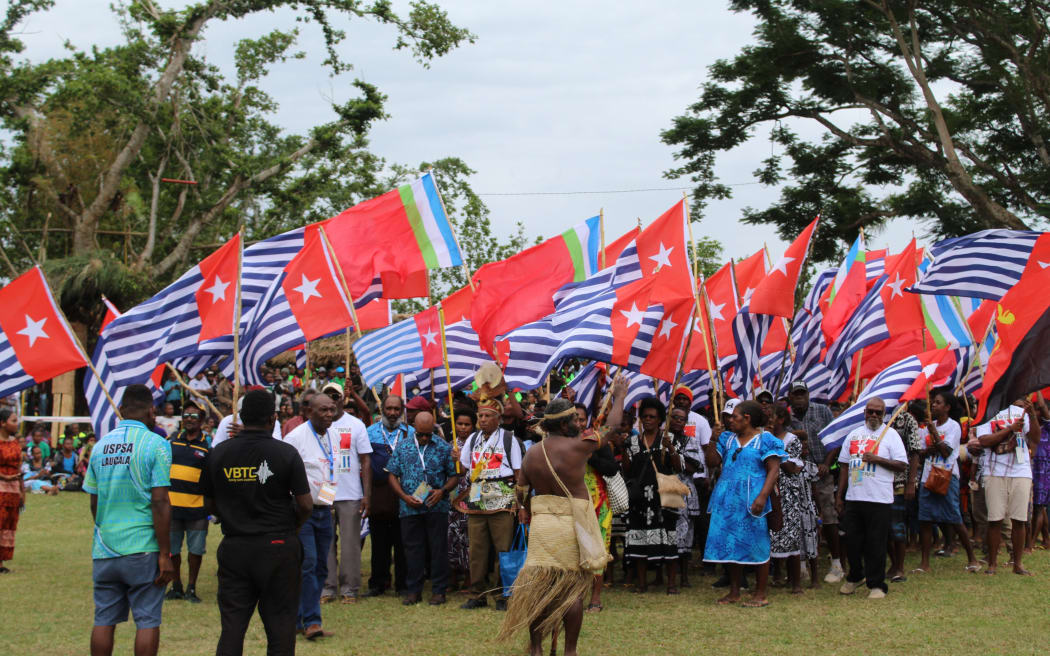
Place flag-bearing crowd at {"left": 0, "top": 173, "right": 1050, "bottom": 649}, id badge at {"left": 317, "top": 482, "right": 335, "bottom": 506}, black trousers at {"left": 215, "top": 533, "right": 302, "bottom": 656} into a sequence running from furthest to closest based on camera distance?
flag-bearing crowd at {"left": 0, "top": 173, "right": 1050, "bottom": 649}, id badge at {"left": 317, "top": 482, "right": 335, "bottom": 506}, black trousers at {"left": 215, "top": 533, "right": 302, "bottom": 656}

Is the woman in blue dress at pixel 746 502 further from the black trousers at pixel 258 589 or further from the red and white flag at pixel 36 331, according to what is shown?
the red and white flag at pixel 36 331

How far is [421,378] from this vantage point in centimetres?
1533

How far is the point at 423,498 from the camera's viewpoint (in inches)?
402

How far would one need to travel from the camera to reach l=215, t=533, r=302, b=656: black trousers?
6301mm

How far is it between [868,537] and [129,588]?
6372 mm

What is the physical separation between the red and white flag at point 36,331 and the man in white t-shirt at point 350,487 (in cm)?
265

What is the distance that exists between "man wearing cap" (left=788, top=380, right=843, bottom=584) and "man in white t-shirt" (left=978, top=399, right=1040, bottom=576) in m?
1.48

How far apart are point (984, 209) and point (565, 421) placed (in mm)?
18045

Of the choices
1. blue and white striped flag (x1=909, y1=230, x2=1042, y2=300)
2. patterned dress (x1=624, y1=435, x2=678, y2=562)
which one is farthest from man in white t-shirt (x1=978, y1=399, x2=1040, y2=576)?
patterned dress (x1=624, y1=435, x2=678, y2=562)

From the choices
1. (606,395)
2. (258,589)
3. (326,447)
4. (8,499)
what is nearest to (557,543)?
(258,589)

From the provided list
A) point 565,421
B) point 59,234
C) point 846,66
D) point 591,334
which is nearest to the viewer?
point 565,421

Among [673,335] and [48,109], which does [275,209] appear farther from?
[673,335]

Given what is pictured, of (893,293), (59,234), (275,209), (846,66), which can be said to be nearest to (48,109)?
(59,234)

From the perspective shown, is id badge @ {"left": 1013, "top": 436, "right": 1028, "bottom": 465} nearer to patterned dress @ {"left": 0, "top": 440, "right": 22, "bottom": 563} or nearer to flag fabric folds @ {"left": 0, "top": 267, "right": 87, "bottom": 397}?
flag fabric folds @ {"left": 0, "top": 267, "right": 87, "bottom": 397}
